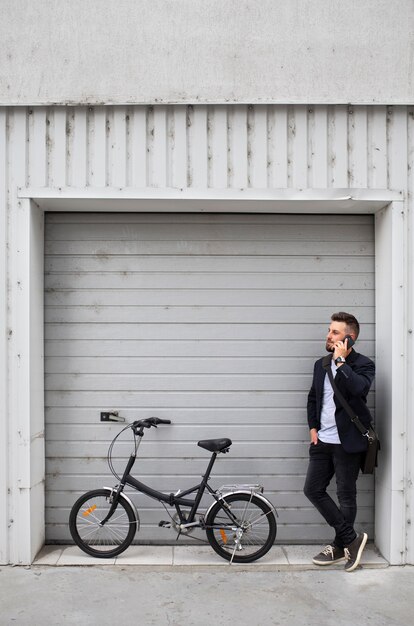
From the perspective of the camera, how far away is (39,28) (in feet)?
18.5

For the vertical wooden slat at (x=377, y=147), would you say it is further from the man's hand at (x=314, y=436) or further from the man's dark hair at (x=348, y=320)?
the man's hand at (x=314, y=436)

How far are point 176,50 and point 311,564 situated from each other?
14.3 ft

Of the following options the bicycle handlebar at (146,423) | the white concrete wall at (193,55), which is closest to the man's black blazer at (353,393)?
the bicycle handlebar at (146,423)

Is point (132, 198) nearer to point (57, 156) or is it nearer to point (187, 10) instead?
point (57, 156)

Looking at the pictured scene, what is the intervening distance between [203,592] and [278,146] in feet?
11.7

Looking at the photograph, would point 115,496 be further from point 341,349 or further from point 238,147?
point 238,147

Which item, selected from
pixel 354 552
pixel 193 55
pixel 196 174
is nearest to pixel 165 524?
pixel 354 552

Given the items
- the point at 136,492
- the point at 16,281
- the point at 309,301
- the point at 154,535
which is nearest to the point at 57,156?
the point at 16,281

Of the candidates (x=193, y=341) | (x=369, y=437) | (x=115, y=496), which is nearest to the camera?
(x=369, y=437)

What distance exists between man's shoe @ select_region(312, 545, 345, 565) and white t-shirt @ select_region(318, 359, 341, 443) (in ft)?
2.93

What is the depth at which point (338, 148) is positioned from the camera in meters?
5.74

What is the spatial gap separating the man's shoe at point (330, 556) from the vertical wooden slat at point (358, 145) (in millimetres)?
3020

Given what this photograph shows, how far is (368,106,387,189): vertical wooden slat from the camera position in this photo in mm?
5738

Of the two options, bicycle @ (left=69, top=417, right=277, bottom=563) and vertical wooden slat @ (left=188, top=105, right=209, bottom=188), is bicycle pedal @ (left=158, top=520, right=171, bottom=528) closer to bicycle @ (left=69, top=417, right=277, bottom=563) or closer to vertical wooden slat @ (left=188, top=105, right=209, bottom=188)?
bicycle @ (left=69, top=417, right=277, bottom=563)
